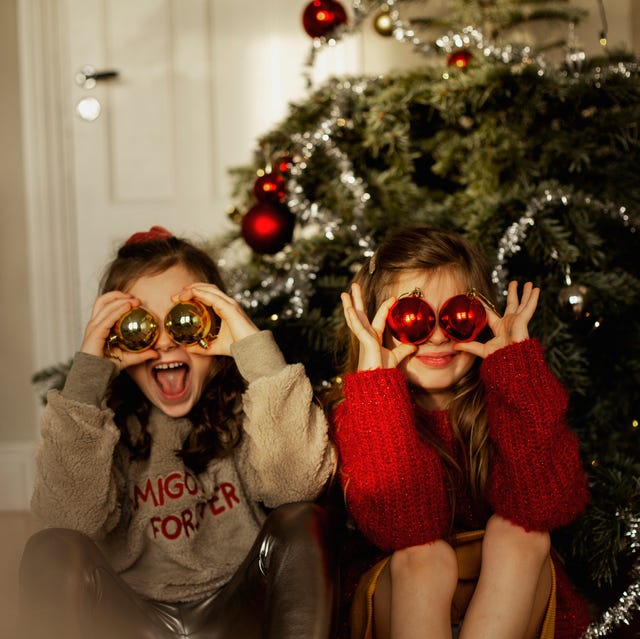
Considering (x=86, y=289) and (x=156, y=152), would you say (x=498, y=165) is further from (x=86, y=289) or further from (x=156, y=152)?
(x=86, y=289)

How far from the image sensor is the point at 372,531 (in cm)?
114

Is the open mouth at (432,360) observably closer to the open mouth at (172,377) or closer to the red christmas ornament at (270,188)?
the open mouth at (172,377)

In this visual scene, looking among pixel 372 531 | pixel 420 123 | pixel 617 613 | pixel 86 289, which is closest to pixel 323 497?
pixel 372 531

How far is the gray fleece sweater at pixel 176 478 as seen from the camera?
1140 millimetres

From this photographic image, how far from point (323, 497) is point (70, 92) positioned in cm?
178

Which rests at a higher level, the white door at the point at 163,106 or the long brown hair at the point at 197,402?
the white door at the point at 163,106

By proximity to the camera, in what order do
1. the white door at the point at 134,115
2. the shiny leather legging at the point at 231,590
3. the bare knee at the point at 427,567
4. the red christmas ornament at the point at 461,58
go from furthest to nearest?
the white door at the point at 134,115 < the red christmas ornament at the point at 461,58 < the bare knee at the point at 427,567 < the shiny leather legging at the point at 231,590

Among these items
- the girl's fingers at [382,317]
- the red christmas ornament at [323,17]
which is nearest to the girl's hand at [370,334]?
the girl's fingers at [382,317]

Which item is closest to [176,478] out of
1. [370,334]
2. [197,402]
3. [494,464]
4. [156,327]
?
[197,402]

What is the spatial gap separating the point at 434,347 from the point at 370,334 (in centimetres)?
12

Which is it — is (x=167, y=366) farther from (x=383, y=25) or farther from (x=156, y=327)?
(x=383, y=25)

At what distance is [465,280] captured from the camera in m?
1.27

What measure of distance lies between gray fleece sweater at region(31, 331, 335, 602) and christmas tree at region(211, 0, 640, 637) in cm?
40

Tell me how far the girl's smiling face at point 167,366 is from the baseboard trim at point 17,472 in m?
1.46
